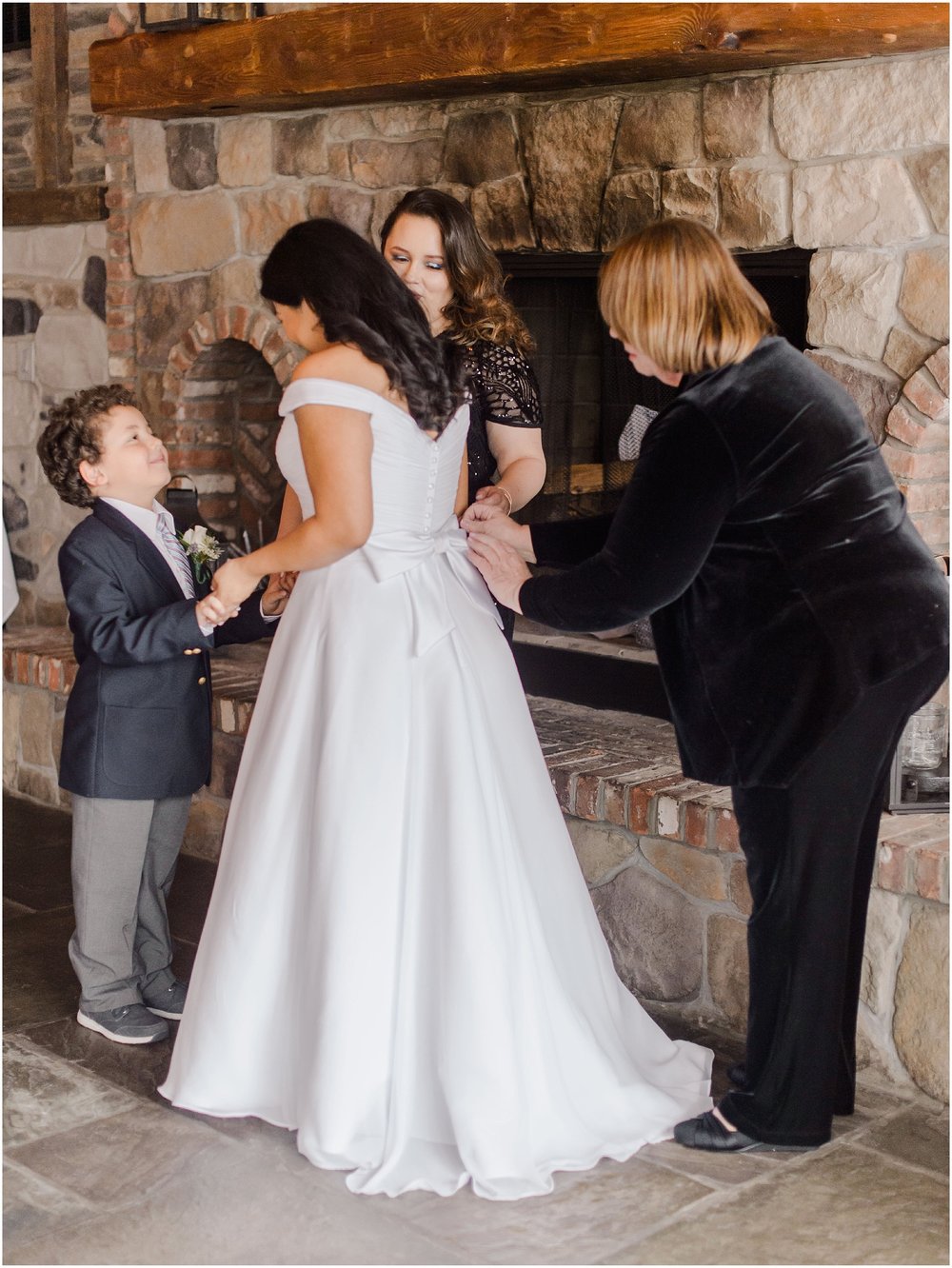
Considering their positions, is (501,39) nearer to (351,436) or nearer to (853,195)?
(853,195)

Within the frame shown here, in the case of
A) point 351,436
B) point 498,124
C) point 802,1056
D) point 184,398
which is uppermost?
point 498,124

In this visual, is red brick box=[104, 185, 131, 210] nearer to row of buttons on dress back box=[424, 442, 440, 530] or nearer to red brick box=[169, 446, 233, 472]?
red brick box=[169, 446, 233, 472]

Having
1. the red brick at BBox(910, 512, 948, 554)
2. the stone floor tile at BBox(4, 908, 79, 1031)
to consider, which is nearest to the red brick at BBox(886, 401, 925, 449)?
the red brick at BBox(910, 512, 948, 554)

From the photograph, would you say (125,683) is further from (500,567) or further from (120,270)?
(120,270)

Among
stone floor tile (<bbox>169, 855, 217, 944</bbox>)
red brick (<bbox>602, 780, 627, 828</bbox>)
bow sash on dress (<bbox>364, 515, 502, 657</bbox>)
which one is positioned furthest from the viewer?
stone floor tile (<bbox>169, 855, 217, 944</bbox>)

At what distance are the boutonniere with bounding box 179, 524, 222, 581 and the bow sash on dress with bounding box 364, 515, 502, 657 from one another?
0.60 metres

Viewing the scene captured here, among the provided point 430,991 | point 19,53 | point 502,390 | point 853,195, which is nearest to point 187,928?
point 430,991

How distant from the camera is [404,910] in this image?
2.46 meters

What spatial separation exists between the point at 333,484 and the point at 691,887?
4.04 ft

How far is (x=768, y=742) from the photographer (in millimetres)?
2354

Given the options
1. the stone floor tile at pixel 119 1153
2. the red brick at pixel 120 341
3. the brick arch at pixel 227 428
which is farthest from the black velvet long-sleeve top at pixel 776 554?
the red brick at pixel 120 341

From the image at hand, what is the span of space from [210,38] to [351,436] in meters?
1.93

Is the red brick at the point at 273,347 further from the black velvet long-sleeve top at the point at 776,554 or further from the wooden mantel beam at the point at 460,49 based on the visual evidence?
the black velvet long-sleeve top at the point at 776,554

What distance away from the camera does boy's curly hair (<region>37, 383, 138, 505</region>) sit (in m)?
2.86
